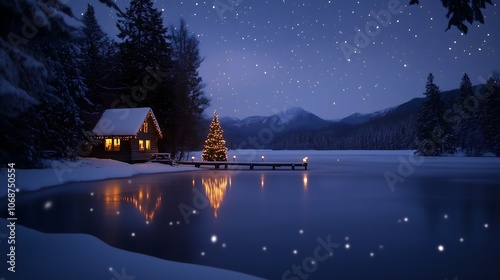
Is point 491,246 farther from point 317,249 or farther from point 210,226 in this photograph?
point 210,226

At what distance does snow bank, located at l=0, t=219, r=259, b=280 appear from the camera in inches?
217

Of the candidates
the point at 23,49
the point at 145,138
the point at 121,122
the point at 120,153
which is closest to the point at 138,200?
the point at 23,49

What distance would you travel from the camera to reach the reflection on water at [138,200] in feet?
39.8

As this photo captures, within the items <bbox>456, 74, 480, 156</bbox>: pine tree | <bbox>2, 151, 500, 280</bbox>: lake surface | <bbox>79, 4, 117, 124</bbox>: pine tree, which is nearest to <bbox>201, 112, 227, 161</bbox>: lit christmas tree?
<bbox>79, 4, 117, 124</bbox>: pine tree

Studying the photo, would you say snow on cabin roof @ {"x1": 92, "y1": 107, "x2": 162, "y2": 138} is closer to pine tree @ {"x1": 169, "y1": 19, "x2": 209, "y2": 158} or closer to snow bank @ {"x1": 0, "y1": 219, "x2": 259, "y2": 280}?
pine tree @ {"x1": 169, "y1": 19, "x2": 209, "y2": 158}

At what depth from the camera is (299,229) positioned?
9508 millimetres

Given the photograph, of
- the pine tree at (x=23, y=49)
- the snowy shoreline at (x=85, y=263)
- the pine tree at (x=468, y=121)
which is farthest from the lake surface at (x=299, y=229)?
the pine tree at (x=468, y=121)

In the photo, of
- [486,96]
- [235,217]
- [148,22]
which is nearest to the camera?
[235,217]

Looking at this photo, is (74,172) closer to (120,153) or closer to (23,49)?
(120,153)

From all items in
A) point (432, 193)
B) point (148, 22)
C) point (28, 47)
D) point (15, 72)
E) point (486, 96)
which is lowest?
point (432, 193)

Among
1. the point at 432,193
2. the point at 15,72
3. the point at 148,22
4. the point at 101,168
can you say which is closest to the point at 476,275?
the point at 15,72

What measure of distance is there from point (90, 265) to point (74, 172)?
19762 millimetres

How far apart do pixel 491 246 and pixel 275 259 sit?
16.3 feet

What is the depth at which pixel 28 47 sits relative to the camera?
537cm
